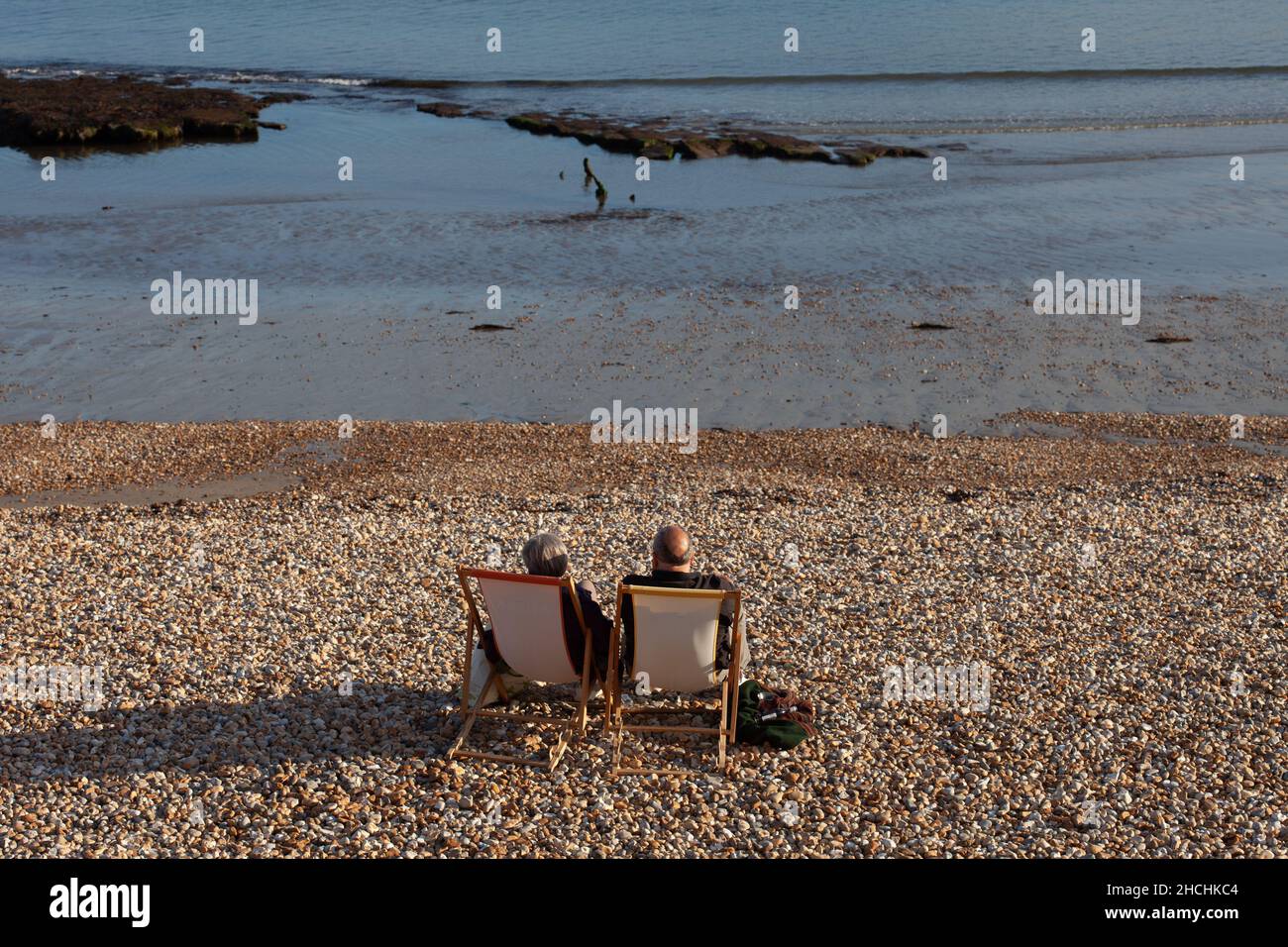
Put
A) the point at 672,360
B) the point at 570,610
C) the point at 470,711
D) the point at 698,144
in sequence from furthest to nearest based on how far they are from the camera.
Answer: the point at 698,144 → the point at 672,360 → the point at 470,711 → the point at 570,610

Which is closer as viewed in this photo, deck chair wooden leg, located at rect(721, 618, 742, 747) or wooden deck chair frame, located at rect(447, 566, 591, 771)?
wooden deck chair frame, located at rect(447, 566, 591, 771)

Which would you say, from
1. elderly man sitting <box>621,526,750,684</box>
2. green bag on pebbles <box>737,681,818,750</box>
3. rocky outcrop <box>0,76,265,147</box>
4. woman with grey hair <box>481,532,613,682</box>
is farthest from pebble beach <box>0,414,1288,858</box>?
rocky outcrop <box>0,76,265,147</box>

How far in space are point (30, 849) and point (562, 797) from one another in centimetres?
247

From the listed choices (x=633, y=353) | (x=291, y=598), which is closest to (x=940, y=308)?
(x=633, y=353)

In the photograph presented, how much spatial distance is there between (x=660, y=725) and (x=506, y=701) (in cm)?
89

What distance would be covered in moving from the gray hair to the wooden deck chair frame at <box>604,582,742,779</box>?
14.5 inches

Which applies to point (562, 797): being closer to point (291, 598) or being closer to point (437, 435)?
point (291, 598)

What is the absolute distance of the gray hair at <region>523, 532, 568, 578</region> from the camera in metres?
6.73

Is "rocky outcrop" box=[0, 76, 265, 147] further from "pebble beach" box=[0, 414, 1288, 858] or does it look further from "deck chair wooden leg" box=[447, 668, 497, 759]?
"deck chair wooden leg" box=[447, 668, 497, 759]

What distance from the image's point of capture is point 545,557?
673cm

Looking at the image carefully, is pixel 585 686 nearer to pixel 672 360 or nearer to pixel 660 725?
pixel 660 725

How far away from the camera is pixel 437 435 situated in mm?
14141

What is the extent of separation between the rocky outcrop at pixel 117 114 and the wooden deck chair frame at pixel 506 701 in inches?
1316

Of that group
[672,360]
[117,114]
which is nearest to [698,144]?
[117,114]
